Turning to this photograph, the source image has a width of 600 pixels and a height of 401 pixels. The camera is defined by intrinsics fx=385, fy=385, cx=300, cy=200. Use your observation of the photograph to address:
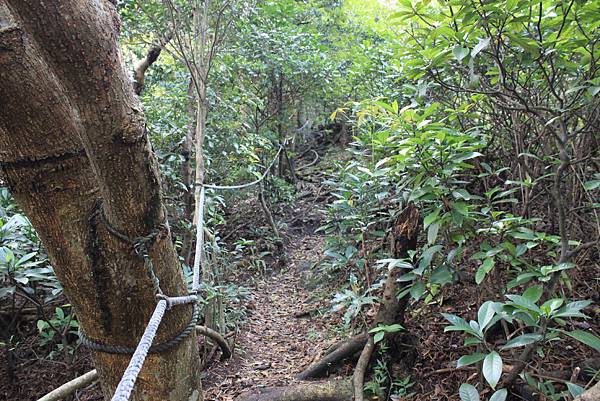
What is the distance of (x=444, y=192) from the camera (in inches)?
70.8

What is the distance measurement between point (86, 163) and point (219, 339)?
2265 millimetres

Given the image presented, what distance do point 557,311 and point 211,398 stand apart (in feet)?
7.33

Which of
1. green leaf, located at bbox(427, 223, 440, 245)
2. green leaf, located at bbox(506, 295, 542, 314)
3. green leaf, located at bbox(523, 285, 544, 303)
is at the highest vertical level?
green leaf, located at bbox(427, 223, 440, 245)

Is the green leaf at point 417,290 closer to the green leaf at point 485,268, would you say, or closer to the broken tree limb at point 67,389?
the green leaf at point 485,268

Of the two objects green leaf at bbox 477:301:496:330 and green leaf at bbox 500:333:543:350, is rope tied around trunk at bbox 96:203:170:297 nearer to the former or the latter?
green leaf at bbox 477:301:496:330

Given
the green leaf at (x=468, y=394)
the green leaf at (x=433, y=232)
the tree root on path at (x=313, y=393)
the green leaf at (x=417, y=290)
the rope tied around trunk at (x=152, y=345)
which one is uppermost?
the green leaf at (x=433, y=232)

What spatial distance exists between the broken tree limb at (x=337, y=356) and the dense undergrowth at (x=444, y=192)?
6.0 inches

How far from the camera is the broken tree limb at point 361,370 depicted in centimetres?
225

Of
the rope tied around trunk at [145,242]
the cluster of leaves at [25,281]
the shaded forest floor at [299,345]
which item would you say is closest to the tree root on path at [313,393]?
the shaded forest floor at [299,345]

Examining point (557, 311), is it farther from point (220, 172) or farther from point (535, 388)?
point (220, 172)

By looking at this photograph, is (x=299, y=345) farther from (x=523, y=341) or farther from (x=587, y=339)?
(x=587, y=339)

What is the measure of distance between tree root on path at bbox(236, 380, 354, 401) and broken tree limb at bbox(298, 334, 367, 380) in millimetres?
166

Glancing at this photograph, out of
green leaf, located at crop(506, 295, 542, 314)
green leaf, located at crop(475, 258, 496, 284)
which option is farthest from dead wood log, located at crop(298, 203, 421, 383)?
green leaf, located at crop(506, 295, 542, 314)

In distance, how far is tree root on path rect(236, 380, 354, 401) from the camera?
236cm
